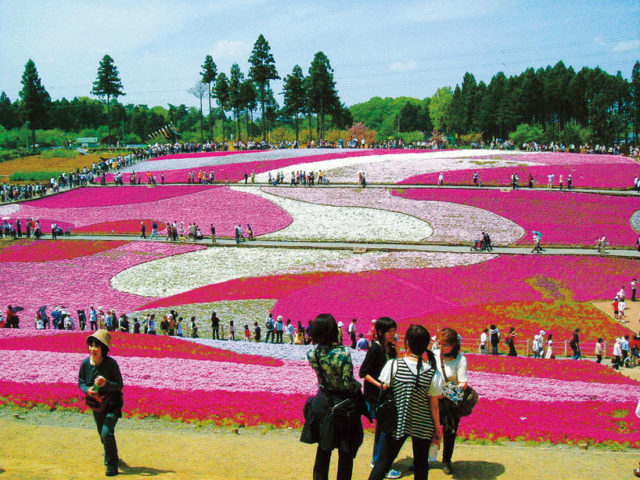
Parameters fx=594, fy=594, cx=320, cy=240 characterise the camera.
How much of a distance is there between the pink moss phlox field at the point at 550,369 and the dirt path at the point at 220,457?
7.13 m

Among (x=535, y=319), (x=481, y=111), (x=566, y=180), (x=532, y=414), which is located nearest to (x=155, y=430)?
(x=532, y=414)

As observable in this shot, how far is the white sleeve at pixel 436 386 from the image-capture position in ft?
23.1

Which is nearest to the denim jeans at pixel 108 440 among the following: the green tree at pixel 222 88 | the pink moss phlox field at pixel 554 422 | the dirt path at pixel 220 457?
the dirt path at pixel 220 457

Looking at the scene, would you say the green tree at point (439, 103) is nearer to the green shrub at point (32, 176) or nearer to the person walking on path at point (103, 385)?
the green shrub at point (32, 176)

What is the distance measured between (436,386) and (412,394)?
0.30 meters

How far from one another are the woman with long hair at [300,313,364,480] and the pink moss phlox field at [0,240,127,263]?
127ft

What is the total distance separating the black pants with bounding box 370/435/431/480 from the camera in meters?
7.22

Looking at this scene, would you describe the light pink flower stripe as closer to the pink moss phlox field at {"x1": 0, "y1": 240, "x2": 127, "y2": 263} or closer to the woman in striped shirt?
the pink moss phlox field at {"x1": 0, "y1": 240, "x2": 127, "y2": 263}

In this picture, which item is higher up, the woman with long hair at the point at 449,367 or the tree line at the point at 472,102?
the tree line at the point at 472,102

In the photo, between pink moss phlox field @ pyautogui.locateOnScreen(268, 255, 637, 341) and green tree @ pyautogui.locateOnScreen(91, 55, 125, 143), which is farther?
green tree @ pyautogui.locateOnScreen(91, 55, 125, 143)

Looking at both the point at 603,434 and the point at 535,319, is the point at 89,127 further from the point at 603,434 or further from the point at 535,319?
the point at 603,434

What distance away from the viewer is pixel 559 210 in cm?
4844

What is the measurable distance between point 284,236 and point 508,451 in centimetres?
3730

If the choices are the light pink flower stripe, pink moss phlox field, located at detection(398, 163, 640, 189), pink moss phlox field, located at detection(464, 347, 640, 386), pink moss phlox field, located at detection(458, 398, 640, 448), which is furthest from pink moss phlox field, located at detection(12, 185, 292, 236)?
pink moss phlox field, located at detection(458, 398, 640, 448)
